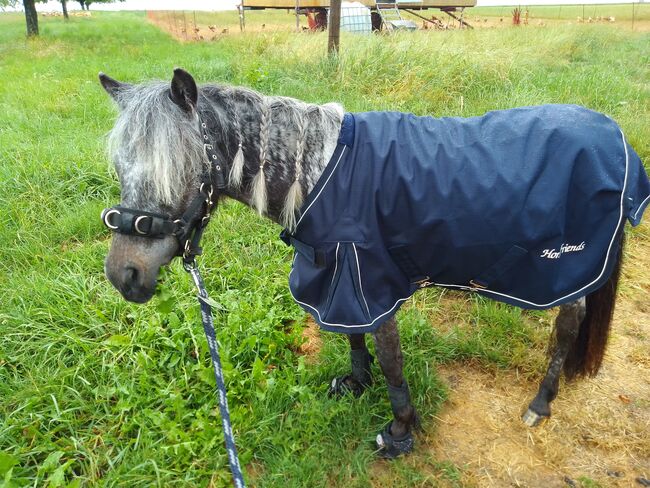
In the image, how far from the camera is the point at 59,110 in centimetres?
693

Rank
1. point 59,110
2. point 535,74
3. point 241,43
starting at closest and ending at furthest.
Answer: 1. point 59,110
2. point 535,74
3. point 241,43

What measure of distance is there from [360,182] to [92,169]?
403cm

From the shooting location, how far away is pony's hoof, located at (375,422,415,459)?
239 cm

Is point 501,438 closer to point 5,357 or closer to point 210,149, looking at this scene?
point 210,149

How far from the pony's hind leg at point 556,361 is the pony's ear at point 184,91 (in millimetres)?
2222

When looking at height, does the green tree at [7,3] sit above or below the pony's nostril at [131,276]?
above

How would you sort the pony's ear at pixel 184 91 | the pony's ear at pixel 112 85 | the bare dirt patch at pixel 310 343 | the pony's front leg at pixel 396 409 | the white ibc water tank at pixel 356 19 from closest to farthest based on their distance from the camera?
the pony's ear at pixel 184 91 → the pony's ear at pixel 112 85 → the pony's front leg at pixel 396 409 → the bare dirt patch at pixel 310 343 → the white ibc water tank at pixel 356 19

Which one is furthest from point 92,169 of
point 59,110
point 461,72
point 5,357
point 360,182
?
point 461,72

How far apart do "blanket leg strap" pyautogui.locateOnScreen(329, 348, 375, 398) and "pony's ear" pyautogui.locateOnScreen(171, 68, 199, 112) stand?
172 centimetres

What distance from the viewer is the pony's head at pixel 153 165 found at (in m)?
1.66

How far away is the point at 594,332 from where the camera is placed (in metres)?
2.53

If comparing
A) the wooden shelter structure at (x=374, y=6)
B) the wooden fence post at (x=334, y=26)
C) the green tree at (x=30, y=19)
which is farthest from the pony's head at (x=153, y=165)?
Answer: the green tree at (x=30, y=19)

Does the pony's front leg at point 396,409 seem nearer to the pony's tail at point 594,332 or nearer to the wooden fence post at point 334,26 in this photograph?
the pony's tail at point 594,332

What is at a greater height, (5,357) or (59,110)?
(59,110)
